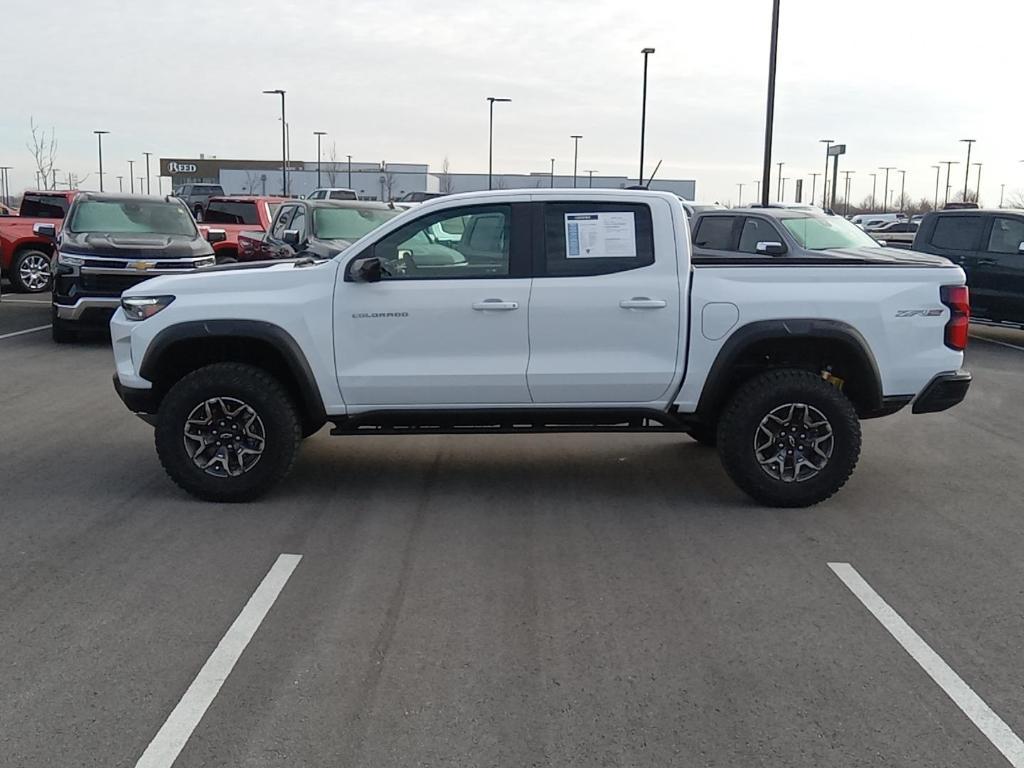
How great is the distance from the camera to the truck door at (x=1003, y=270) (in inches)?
579

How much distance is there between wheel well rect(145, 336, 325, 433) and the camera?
6.64m

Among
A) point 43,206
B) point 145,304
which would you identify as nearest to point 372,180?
point 43,206

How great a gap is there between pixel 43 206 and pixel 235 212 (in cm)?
372

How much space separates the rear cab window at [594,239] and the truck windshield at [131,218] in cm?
909

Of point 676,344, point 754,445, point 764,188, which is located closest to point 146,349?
point 676,344

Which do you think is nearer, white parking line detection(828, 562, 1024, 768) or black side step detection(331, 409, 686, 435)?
white parking line detection(828, 562, 1024, 768)

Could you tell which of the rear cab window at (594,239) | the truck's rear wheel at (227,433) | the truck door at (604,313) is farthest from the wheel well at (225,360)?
the rear cab window at (594,239)

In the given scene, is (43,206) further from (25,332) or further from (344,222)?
(344,222)

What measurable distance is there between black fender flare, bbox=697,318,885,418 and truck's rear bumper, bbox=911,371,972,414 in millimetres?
333

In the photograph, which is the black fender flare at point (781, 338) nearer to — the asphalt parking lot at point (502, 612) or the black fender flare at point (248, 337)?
the asphalt parking lot at point (502, 612)

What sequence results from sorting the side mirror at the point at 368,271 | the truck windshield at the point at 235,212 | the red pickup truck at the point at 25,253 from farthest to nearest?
the truck windshield at the point at 235,212 < the red pickup truck at the point at 25,253 < the side mirror at the point at 368,271

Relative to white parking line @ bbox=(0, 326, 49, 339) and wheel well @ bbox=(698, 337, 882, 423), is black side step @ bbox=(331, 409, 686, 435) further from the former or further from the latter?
white parking line @ bbox=(0, 326, 49, 339)

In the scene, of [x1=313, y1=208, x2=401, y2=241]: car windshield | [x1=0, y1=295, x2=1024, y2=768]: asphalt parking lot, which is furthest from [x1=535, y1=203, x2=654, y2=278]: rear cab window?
[x1=313, y1=208, x2=401, y2=241]: car windshield

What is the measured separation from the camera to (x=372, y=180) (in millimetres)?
88812
